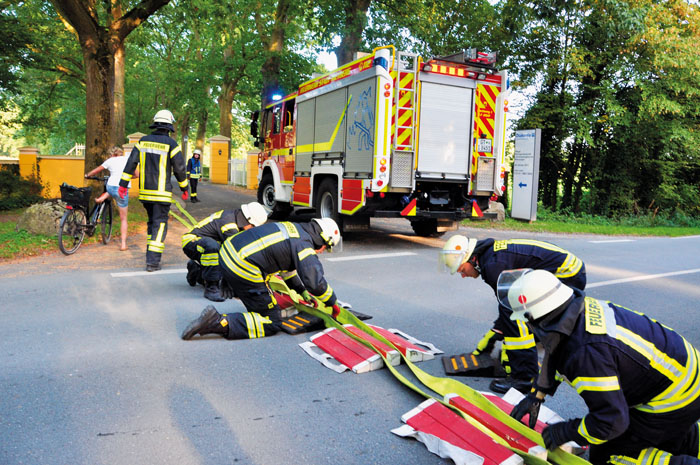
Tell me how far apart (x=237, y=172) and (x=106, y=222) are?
814 inches

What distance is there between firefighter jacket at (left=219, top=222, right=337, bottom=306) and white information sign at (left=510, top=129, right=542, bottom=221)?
13.5m

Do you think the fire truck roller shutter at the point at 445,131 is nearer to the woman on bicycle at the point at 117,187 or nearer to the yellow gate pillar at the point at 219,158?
the woman on bicycle at the point at 117,187

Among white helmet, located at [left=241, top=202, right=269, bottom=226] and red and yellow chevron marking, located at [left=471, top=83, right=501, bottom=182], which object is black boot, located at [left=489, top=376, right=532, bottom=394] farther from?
red and yellow chevron marking, located at [left=471, top=83, right=501, bottom=182]

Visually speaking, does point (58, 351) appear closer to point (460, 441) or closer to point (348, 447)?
point (348, 447)

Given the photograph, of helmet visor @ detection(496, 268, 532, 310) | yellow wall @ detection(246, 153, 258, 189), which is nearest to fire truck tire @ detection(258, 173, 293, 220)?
helmet visor @ detection(496, 268, 532, 310)

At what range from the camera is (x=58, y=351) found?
164 inches

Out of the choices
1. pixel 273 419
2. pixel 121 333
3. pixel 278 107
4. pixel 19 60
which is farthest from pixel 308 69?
pixel 273 419

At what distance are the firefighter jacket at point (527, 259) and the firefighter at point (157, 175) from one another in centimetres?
476

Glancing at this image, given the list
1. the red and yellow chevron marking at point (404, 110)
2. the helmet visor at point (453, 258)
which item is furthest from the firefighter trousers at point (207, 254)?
the red and yellow chevron marking at point (404, 110)

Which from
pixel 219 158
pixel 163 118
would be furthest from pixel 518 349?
pixel 219 158

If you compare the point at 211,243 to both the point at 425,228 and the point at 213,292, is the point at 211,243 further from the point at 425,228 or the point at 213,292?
the point at 425,228

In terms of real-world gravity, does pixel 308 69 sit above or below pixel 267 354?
above

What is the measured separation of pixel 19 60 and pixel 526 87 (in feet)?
56.1

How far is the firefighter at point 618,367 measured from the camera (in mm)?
2320
